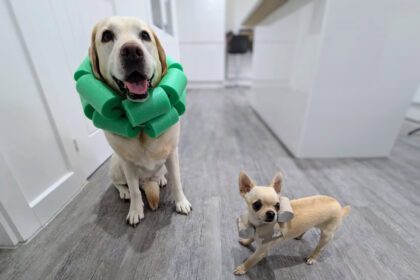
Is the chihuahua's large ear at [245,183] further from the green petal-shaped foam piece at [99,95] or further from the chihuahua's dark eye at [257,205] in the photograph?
the green petal-shaped foam piece at [99,95]

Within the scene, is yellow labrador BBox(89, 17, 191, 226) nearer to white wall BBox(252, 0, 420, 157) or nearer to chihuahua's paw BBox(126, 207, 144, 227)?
chihuahua's paw BBox(126, 207, 144, 227)

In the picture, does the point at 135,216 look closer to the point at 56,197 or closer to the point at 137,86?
the point at 56,197

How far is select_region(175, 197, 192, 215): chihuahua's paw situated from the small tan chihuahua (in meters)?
0.33

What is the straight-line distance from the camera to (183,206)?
34.3 inches

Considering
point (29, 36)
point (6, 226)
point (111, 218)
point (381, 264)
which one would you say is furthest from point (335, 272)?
point (29, 36)

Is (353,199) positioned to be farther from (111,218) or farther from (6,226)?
(6,226)

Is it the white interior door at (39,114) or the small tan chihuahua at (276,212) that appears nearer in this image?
the small tan chihuahua at (276,212)

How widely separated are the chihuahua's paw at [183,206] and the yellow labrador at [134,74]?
0.40 feet

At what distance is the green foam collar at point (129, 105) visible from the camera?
1.82 feet

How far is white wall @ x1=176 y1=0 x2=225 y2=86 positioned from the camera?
3.92 meters

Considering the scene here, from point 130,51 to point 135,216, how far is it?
67 cm

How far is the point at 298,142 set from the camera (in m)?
1.33

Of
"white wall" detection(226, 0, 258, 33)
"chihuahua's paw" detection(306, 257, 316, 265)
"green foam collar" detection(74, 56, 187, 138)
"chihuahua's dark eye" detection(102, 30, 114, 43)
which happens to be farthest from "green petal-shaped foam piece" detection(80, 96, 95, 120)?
"white wall" detection(226, 0, 258, 33)

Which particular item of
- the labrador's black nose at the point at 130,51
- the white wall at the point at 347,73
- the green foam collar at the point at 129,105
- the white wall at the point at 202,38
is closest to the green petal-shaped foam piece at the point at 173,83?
the green foam collar at the point at 129,105
